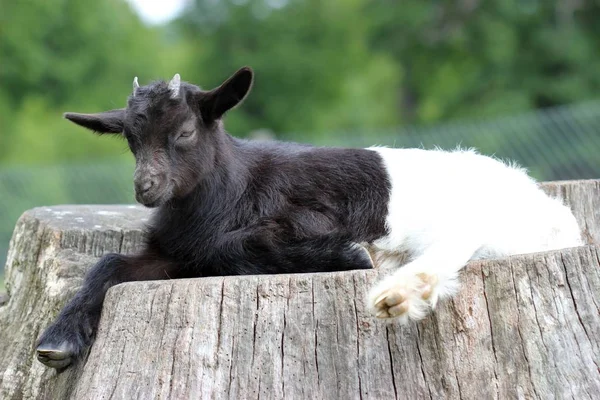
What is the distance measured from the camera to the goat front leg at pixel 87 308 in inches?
192

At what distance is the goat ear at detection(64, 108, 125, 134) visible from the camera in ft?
17.6

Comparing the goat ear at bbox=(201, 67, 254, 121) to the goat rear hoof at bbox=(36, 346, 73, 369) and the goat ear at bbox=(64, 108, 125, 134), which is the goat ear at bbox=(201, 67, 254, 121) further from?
the goat rear hoof at bbox=(36, 346, 73, 369)

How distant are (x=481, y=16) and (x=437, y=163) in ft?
68.7

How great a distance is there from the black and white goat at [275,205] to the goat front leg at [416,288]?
229 millimetres

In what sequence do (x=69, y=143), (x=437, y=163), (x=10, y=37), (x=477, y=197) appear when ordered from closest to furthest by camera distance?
(x=477, y=197)
(x=437, y=163)
(x=69, y=143)
(x=10, y=37)

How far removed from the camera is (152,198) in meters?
5.13

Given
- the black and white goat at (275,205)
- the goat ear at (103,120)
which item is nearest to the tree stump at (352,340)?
the black and white goat at (275,205)

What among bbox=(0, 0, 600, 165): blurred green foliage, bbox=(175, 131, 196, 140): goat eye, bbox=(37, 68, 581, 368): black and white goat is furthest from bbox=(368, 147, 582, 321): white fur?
bbox=(0, 0, 600, 165): blurred green foliage

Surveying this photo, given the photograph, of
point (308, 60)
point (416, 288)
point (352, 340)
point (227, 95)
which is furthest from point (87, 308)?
point (308, 60)

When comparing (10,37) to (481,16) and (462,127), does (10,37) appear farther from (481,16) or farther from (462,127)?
(462,127)

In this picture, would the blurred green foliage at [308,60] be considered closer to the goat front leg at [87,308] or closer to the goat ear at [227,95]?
the goat ear at [227,95]

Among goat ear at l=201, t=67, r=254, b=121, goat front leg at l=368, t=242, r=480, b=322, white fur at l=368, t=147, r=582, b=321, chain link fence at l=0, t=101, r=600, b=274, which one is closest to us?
goat front leg at l=368, t=242, r=480, b=322

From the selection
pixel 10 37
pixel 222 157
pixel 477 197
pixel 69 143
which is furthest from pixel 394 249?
pixel 10 37

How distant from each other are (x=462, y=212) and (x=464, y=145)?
476 inches
